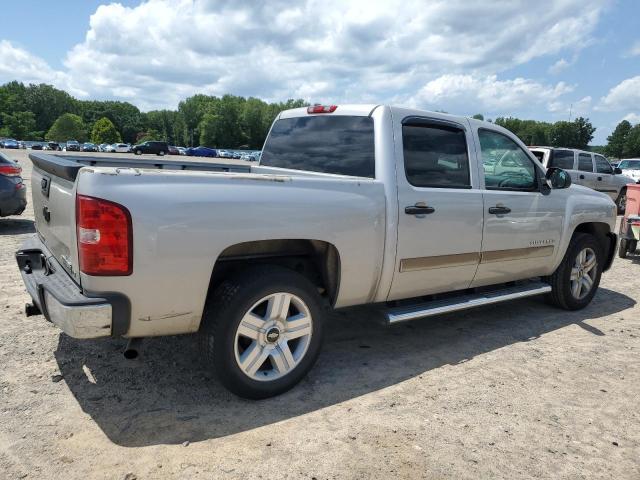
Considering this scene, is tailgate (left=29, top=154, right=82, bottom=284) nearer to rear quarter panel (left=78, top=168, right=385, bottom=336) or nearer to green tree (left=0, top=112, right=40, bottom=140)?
rear quarter panel (left=78, top=168, right=385, bottom=336)

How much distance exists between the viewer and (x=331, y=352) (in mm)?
4125

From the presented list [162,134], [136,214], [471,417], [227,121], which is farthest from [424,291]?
[162,134]

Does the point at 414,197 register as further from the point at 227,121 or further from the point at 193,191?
the point at 227,121

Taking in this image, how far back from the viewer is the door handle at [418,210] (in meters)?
3.67

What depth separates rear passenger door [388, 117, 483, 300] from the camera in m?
3.73

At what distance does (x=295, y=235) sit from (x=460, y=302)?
5.96 ft

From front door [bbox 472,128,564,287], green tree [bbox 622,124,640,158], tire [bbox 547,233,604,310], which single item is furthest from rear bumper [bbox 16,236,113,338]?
green tree [bbox 622,124,640,158]

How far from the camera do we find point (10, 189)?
27.6 feet

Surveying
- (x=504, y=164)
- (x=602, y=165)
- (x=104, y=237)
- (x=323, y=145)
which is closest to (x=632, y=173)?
(x=602, y=165)

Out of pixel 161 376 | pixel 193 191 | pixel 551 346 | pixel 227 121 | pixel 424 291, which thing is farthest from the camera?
pixel 227 121

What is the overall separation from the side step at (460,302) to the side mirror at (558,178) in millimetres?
1039

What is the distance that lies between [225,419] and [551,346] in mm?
3007

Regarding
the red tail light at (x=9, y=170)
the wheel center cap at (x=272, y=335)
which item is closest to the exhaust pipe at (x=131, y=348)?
the wheel center cap at (x=272, y=335)

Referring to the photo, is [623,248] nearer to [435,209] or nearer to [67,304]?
[435,209]
